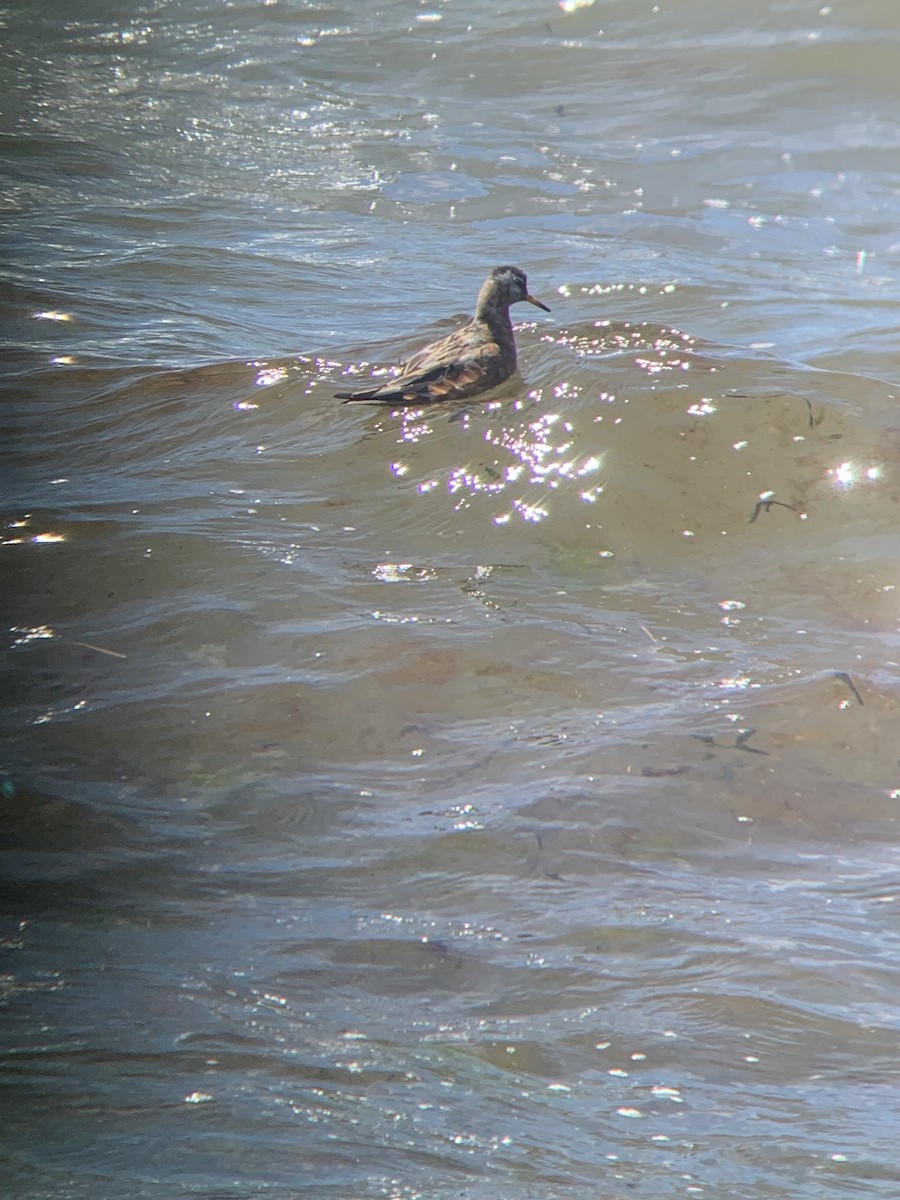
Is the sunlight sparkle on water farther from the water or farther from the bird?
the bird

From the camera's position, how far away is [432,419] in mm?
6395

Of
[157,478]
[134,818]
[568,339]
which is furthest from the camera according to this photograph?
[568,339]

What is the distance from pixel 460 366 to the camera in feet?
21.1

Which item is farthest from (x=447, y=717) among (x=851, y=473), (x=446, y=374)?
(x=446, y=374)

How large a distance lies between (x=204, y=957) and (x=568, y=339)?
15.8 feet

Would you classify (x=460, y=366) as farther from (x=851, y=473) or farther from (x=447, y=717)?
(x=447, y=717)

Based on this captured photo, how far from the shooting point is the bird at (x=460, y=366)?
6.34 metres

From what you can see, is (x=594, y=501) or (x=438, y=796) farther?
(x=594, y=501)

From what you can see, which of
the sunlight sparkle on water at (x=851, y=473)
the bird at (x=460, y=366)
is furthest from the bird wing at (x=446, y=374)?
the sunlight sparkle on water at (x=851, y=473)

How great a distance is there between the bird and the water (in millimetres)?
131

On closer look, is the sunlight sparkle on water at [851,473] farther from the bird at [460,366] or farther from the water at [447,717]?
the bird at [460,366]

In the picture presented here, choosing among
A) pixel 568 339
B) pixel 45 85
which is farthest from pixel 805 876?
pixel 45 85

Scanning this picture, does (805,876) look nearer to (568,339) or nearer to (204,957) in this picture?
(204,957)

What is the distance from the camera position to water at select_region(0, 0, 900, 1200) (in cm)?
271
